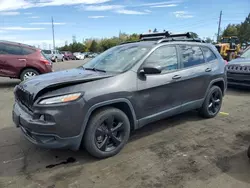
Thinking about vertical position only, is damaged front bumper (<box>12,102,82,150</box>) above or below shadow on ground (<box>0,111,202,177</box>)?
above

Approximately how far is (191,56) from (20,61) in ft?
23.1

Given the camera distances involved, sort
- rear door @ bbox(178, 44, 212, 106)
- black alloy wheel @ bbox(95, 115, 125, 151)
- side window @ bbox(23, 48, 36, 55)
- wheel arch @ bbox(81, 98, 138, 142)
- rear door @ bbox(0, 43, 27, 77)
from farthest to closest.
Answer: side window @ bbox(23, 48, 36, 55), rear door @ bbox(0, 43, 27, 77), rear door @ bbox(178, 44, 212, 106), black alloy wheel @ bbox(95, 115, 125, 151), wheel arch @ bbox(81, 98, 138, 142)

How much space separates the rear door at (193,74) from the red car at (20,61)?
6.67 m

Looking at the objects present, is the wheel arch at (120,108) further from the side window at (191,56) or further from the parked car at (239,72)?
the parked car at (239,72)

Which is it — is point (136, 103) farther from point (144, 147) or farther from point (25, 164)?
point (25, 164)

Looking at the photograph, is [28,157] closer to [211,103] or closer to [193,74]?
[193,74]

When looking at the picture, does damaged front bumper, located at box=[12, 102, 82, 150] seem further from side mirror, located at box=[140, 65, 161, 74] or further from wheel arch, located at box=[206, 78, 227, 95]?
wheel arch, located at box=[206, 78, 227, 95]

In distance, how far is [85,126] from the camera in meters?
3.17

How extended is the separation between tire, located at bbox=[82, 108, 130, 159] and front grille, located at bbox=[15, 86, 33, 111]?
845 mm

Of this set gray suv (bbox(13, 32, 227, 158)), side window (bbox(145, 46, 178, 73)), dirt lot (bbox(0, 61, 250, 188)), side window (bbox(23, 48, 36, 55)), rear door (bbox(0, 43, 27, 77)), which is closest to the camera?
dirt lot (bbox(0, 61, 250, 188))

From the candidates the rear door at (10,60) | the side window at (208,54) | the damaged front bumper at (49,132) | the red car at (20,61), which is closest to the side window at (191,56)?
the side window at (208,54)

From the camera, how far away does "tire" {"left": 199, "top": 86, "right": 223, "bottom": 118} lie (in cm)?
506

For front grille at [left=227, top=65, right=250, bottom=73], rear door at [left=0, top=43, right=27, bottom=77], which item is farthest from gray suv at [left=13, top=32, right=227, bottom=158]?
rear door at [left=0, top=43, right=27, bottom=77]

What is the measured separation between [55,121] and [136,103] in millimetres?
1273
